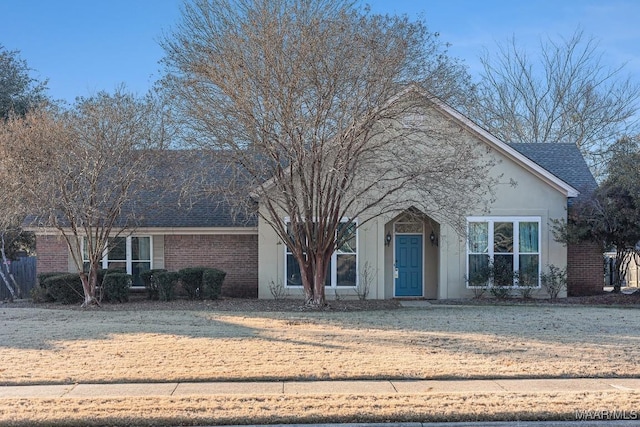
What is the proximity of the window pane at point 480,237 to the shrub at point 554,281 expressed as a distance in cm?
197

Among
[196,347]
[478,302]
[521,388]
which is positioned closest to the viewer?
[521,388]

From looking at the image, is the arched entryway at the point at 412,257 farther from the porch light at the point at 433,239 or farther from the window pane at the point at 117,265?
the window pane at the point at 117,265

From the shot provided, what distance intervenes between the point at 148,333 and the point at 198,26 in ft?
24.2

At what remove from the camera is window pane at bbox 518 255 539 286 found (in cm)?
1875

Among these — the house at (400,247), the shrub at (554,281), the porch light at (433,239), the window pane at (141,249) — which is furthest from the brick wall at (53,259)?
the shrub at (554,281)

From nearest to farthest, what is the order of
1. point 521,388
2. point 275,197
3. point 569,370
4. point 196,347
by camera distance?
point 521,388 < point 569,370 < point 196,347 < point 275,197

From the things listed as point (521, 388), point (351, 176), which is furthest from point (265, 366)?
point (351, 176)

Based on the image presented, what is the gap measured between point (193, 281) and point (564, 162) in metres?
14.1

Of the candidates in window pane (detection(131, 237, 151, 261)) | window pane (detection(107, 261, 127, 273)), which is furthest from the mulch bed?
window pane (detection(131, 237, 151, 261))

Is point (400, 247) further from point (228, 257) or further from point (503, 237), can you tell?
point (228, 257)

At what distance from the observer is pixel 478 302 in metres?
18.1

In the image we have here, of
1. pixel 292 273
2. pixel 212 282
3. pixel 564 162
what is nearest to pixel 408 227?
pixel 292 273

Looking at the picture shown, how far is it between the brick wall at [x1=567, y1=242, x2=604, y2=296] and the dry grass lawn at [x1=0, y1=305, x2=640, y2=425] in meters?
3.55

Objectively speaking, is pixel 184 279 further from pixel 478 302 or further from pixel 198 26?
pixel 478 302
